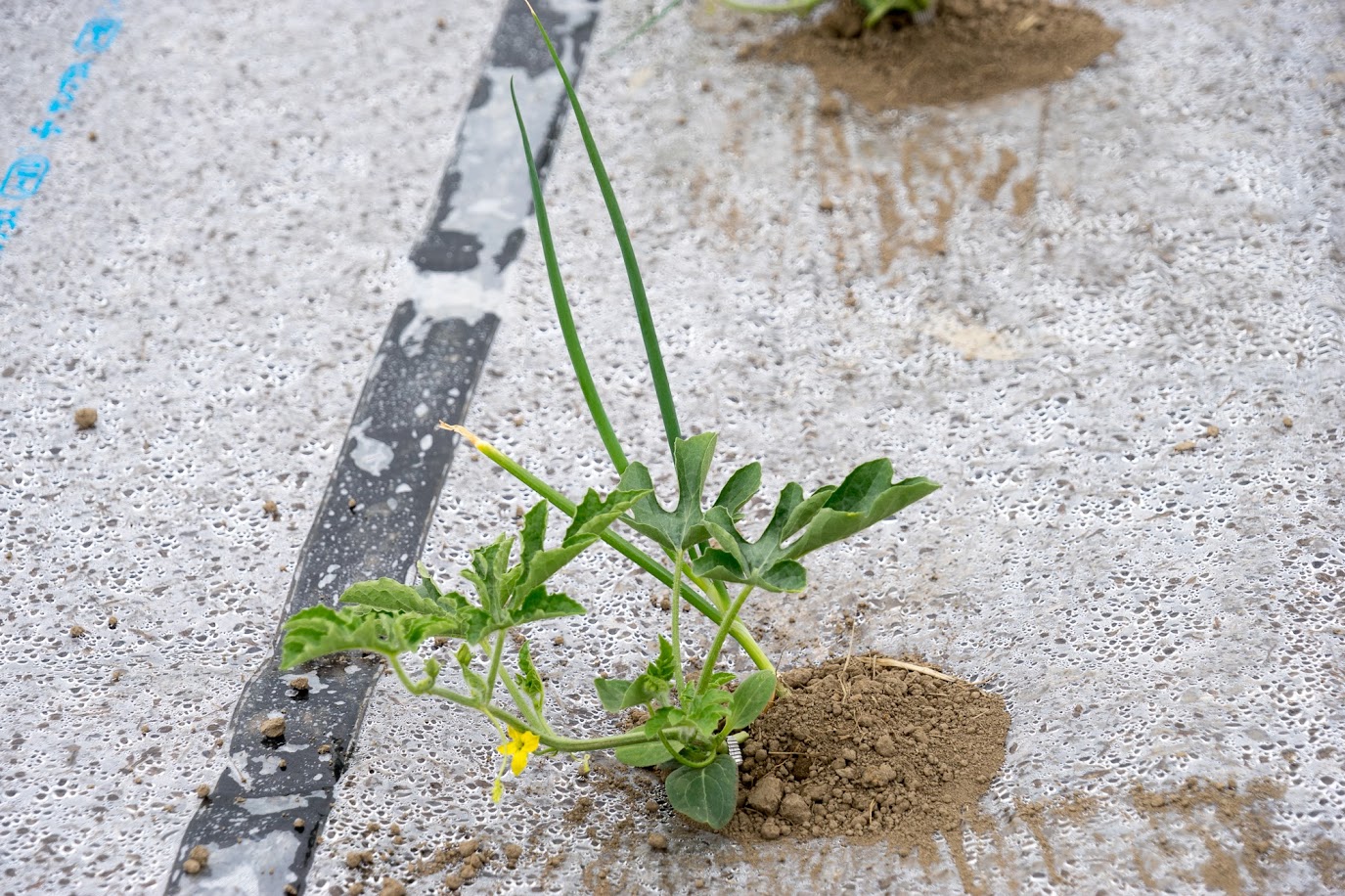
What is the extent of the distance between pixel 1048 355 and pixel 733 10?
Answer: 1.12 meters

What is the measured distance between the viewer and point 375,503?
5.34 ft

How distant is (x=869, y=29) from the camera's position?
7.67 ft

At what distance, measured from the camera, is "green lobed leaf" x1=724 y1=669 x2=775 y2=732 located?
44.8 inches

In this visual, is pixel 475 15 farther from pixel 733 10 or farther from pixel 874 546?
pixel 874 546

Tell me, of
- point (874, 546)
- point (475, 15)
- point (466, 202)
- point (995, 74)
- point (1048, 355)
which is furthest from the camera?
point (475, 15)

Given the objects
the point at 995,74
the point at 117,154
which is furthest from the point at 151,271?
the point at 995,74

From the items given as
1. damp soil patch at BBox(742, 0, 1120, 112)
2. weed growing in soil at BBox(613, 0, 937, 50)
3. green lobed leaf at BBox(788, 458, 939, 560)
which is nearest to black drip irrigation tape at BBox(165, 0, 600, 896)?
weed growing in soil at BBox(613, 0, 937, 50)

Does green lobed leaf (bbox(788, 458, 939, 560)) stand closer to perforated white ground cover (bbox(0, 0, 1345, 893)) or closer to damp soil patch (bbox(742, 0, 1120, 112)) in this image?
perforated white ground cover (bbox(0, 0, 1345, 893))

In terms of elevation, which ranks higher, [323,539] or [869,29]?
[869,29]

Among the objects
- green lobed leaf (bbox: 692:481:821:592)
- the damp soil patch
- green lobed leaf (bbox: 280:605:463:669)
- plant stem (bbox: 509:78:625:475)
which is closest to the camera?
green lobed leaf (bbox: 280:605:463:669)

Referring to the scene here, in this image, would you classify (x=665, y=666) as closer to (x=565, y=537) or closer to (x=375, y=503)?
(x=565, y=537)

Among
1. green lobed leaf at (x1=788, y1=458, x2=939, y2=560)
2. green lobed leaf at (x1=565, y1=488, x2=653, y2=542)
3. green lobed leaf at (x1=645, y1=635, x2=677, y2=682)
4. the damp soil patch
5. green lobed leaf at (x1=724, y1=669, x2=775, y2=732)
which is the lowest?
green lobed leaf at (x1=724, y1=669, x2=775, y2=732)

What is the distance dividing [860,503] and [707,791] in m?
0.31

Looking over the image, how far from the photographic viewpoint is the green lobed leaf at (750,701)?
1.14m
